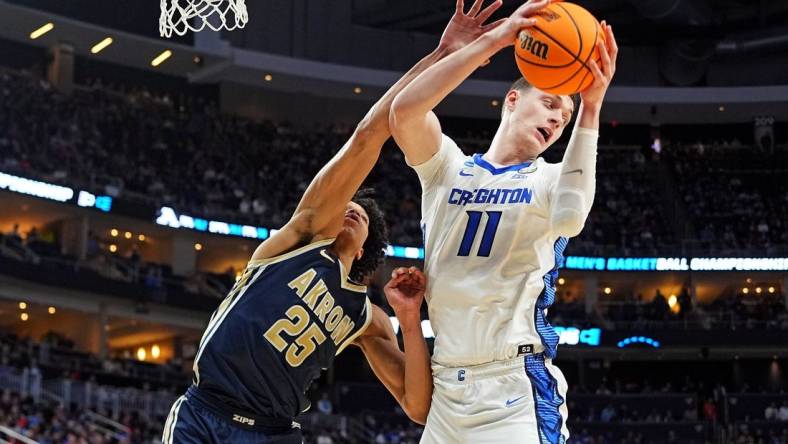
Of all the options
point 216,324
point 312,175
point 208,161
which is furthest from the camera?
point 312,175

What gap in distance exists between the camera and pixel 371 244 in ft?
20.3

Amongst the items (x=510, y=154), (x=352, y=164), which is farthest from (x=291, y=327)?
(x=510, y=154)

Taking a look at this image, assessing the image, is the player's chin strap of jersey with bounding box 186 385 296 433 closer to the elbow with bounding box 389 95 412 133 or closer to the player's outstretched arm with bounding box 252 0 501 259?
the player's outstretched arm with bounding box 252 0 501 259

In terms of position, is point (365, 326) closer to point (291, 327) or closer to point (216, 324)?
point (291, 327)

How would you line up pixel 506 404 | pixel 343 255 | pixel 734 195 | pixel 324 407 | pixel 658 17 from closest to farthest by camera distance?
1. pixel 506 404
2. pixel 343 255
3. pixel 324 407
4. pixel 658 17
5. pixel 734 195

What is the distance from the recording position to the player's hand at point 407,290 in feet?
17.5

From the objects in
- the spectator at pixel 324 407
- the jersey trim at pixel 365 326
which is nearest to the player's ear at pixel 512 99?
the jersey trim at pixel 365 326

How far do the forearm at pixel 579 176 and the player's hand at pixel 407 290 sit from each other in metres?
0.86

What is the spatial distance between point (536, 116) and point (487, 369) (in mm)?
1147

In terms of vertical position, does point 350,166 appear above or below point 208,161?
below

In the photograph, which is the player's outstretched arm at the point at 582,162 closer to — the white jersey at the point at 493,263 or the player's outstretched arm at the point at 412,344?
the white jersey at the point at 493,263

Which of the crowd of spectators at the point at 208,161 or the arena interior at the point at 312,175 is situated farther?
the crowd of spectators at the point at 208,161

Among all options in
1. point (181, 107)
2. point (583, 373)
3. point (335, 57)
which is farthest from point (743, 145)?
point (181, 107)

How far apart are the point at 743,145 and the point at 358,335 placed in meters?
46.4
